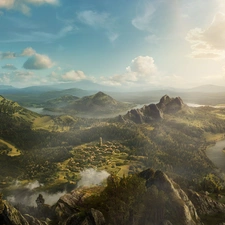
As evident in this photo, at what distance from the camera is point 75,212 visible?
85.3m

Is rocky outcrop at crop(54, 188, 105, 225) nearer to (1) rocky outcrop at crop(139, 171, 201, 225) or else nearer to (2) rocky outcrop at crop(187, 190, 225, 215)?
(1) rocky outcrop at crop(139, 171, 201, 225)

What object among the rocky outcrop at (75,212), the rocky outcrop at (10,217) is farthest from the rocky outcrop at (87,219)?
the rocky outcrop at (10,217)

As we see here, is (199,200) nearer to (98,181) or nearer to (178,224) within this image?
(178,224)

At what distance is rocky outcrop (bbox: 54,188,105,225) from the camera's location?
73.0m

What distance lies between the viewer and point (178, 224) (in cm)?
8000

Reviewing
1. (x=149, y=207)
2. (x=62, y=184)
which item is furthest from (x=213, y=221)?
(x=62, y=184)

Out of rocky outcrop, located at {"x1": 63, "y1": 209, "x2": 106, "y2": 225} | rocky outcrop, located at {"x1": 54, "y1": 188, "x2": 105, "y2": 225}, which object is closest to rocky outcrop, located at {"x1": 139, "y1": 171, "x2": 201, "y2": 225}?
rocky outcrop, located at {"x1": 63, "y1": 209, "x2": 106, "y2": 225}

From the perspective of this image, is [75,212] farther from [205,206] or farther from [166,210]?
[205,206]

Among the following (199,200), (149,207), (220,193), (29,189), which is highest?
(149,207)

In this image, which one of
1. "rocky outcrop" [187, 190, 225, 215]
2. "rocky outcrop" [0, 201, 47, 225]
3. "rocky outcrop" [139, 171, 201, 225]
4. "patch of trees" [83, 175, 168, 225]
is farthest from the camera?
"rocky outcrop" [187, 190, 225, 215]

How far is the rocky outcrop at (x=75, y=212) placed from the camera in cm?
7300

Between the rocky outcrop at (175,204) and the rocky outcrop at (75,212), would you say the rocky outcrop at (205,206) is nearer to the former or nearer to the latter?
the rocky outcrop at (175,204)

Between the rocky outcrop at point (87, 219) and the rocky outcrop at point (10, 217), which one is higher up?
the rocky outcrop at point (10, 217)

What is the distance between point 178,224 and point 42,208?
63.8m
